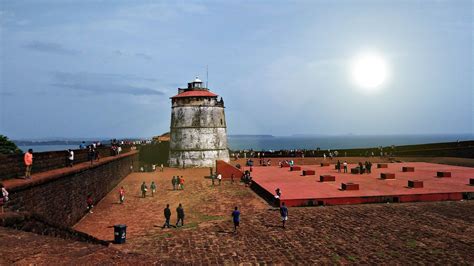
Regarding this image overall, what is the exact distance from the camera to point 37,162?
12.9 m

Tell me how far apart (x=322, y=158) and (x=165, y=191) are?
74.3 ft

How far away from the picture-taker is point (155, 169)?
37062 mm

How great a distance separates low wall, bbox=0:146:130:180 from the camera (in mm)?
10641

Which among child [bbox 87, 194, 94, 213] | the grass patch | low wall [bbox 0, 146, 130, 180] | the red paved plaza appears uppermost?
low wall [bbox 0, 146, 130, 180]

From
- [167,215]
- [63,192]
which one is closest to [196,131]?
[167,215]

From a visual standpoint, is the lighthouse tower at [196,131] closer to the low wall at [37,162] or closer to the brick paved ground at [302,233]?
the brick paved ground at [302,233]

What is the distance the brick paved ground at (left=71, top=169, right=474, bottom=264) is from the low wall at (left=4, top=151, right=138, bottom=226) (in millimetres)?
998

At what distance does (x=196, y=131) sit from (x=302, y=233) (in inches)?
1083

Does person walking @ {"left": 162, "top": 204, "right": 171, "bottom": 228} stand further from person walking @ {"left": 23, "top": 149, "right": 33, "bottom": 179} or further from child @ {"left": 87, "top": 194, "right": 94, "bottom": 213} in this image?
person walking @ {"left": 23, "top": 149, "right": 33, "bottom": 179}

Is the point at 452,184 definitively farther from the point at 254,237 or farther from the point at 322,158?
the point at 322,158

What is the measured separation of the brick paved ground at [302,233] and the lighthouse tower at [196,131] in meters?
19.3

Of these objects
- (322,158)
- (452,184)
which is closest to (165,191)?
(452,184)

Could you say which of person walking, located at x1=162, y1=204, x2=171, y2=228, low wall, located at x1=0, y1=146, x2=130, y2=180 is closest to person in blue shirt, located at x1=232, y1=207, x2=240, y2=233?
person walking, located at x1=162, y1=204, x2=171, y2=228

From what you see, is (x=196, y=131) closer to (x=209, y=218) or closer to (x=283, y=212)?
(x=209, y=218)
